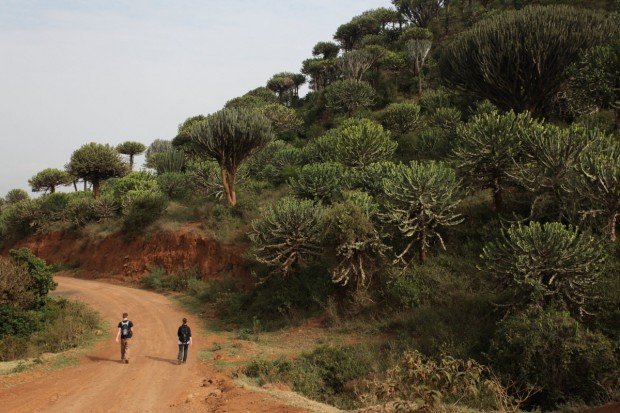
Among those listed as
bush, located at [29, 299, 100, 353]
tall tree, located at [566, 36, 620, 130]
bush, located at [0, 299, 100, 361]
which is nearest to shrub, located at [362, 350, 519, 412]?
bush, located at [29, 299, 100, 353]

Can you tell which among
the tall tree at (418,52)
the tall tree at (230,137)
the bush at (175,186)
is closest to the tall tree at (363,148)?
the tall tree at (230,137)

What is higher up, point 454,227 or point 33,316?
point 454,227

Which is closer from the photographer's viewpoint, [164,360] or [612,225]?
[164,360]

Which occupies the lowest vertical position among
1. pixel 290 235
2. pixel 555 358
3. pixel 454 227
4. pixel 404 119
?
pixel 555 358

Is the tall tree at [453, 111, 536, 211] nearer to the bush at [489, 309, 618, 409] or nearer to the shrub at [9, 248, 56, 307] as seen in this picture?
the bush at [489, 309, 618, 409]

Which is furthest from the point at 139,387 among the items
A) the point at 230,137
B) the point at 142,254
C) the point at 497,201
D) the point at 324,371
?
the point at 142,254

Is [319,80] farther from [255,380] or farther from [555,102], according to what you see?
[255,380]

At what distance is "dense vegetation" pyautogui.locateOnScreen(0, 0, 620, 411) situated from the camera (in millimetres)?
9984

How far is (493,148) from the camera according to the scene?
14.9 meters

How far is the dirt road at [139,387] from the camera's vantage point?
27.3 feet

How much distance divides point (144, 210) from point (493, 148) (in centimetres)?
2054

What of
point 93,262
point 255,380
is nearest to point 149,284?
point 93,262

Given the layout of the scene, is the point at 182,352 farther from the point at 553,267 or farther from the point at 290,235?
the point at 553,267

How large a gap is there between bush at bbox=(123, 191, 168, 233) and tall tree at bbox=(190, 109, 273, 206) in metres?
5.19
